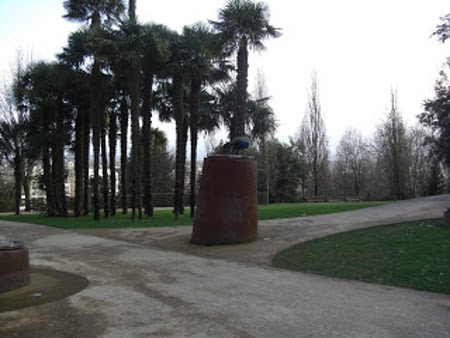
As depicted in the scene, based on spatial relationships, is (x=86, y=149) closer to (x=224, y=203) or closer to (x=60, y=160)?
(x=60, y=160)

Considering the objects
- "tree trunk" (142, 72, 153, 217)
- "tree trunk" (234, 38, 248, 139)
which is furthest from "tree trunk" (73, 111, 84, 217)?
"tree trunk" (234, 38, 248, 139)

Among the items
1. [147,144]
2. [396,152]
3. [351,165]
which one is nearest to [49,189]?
[147,144]

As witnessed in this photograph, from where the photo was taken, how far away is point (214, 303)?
5.25 metres

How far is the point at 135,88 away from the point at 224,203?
31.9 ft

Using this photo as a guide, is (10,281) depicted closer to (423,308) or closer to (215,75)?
(423,308)

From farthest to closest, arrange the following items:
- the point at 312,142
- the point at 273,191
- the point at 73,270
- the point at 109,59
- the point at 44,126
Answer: the point at 312,142 → the point at 273,191 → the point at 44,126 → the point at 109,59 → the point at 73,270

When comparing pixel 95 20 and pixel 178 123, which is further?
pixel 95 20

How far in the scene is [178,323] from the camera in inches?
173

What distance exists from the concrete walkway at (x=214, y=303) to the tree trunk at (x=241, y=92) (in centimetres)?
610

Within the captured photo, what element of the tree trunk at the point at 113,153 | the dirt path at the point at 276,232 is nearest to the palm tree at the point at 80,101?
the tree trunk at the point at 113,153

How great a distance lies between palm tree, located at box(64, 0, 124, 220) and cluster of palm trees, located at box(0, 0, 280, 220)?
5cm

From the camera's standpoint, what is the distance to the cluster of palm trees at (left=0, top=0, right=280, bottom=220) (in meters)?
16.6

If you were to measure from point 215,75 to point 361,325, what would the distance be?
17911 millimetres

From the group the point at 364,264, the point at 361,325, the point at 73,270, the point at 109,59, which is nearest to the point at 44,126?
the point at 109,59
